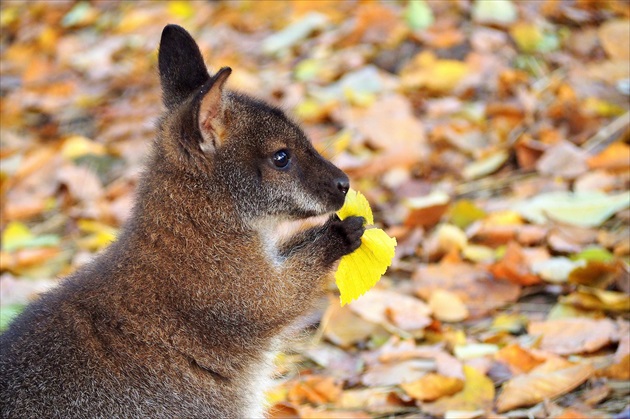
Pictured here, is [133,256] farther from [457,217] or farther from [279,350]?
[457,217]

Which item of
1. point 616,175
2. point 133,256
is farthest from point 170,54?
point 616,175

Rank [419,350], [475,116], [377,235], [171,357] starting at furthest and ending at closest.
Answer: [475,116] < [419,350] < [377,235] < [171,357]

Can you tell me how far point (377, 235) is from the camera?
3.35 metres

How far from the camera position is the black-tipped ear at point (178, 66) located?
10.9 ft

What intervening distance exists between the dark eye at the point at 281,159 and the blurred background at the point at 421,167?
2.52 ft

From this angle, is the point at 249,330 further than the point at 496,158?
No

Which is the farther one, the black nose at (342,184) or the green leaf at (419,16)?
the green leaf at (419,16)

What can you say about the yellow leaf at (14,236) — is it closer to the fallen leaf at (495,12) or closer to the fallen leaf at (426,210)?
the fallen leaf at (426,210)

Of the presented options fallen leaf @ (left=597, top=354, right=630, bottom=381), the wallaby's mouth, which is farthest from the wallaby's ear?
fallen leaf @ (left=597, top=354, right=630, bottom=381)

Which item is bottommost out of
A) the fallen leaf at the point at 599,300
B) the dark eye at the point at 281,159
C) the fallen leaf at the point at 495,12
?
the fallen leaf at the point at 495,12

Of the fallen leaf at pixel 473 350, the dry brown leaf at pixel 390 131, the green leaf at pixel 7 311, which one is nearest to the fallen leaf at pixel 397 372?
the fallen leaf at pixel 473 350

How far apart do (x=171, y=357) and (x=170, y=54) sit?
1096mm

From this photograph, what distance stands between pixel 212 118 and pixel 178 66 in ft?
0.95

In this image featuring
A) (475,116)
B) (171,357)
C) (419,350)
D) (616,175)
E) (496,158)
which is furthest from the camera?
(475,116)
